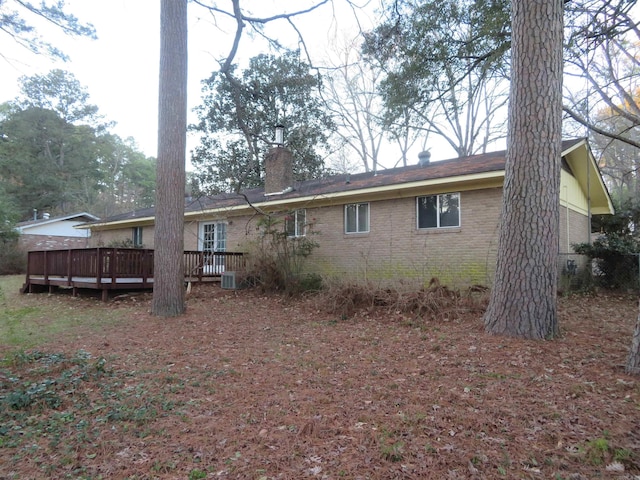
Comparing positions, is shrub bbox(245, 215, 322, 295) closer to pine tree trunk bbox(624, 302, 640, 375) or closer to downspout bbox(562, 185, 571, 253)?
pine tree trunk bbox(624, 302, 640, 375)

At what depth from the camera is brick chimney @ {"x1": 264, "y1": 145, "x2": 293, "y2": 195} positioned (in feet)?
49.4

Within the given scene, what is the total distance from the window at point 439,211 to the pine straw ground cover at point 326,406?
459 centimetres

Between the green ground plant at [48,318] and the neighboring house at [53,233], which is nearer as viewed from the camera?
the green ground plant at [48,318]

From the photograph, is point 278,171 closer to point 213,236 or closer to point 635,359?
point 213,236

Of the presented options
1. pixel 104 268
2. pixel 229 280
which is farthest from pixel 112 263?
pixel 229 280

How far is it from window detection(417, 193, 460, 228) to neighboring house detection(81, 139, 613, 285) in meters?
0.03

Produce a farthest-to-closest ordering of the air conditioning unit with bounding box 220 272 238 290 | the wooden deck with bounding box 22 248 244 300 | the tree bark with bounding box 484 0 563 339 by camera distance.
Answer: the air conditioning unit with bounding box 220 272 238 290 → the wooden deck with bounding box 22 248 244 300 → the tree bark with bounding box 484 0 563 339

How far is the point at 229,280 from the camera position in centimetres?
1166

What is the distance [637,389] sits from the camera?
11.5ft

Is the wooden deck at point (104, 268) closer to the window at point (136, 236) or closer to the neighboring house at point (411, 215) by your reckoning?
the neighboring house at point (411, 215)

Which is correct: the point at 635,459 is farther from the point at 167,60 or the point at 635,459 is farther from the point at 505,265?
the point at 167,60

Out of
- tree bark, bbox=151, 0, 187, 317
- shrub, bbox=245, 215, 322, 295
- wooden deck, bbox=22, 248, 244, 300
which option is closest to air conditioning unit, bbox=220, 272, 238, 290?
wooden deck, bbox=22, 248, 244, 300

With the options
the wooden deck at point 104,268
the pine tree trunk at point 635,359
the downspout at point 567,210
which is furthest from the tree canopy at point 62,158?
the pine tree trunk at point 635,359

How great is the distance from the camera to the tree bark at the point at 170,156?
7926mm
